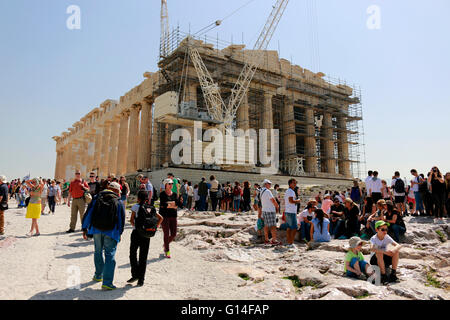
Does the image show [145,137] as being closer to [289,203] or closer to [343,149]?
[343,149]

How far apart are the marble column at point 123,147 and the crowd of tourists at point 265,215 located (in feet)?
71.7

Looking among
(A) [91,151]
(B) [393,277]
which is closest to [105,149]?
(A) [91,151]

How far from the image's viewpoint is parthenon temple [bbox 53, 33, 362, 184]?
96.8 ft

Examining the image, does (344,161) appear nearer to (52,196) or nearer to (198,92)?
(198,92)

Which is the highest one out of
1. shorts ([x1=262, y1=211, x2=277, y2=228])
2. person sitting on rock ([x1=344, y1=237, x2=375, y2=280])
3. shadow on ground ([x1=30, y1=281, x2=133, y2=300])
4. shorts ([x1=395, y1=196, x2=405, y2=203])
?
shorts ([x1=395, y1=196, x2=405, y2=203])

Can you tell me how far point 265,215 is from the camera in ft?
27.5

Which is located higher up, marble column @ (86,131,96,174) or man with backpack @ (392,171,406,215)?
marble column @ (86,131,96,174)

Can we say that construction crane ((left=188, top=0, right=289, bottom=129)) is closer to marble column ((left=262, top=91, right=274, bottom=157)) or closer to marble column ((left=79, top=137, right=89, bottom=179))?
marble column ((left=262, top=91, right=274, bottom=157))

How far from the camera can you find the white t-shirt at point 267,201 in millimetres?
8164

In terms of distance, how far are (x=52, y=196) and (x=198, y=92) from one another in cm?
2206

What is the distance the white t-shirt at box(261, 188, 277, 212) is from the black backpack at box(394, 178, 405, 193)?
5.19 meters

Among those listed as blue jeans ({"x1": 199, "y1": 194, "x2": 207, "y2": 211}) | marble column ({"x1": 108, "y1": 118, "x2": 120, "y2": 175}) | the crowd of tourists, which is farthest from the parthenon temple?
the crowd of tourists

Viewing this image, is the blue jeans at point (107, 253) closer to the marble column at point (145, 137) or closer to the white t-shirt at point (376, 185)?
the white t-shirt at point (376, 185)

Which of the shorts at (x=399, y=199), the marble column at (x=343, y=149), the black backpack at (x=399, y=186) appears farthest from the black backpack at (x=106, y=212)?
the marble column at (x=343, y=149)
